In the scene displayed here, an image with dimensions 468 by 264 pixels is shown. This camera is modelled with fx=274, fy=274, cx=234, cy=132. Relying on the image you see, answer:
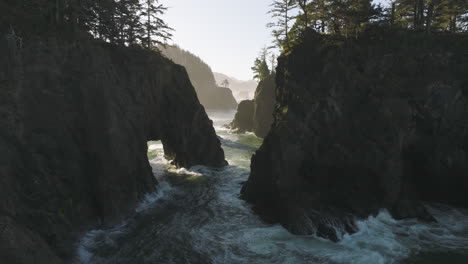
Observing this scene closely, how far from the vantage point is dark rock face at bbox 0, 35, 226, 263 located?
46.6ft

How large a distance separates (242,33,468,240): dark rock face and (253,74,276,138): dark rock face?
4229 centimetres

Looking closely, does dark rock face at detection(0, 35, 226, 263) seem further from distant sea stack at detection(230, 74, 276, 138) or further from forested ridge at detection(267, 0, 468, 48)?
distant sea stack at detection(230, 74, 276, 138)

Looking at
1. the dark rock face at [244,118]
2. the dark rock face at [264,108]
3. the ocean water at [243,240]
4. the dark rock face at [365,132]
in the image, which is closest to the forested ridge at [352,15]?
the dark rock face at [365,132]

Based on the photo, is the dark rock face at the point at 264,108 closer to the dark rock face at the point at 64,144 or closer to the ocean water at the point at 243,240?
the dark rock face at the point at 64,144

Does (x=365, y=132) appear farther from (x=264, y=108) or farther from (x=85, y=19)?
(x=264, y=108)

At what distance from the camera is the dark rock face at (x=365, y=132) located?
2048 centimetres

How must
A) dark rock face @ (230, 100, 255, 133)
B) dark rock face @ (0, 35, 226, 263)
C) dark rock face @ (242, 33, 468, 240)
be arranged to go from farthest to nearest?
dark rock face @ (230, 100, 255, 133) → dark rock face @ (242, 33, 468, 240) → dark rock face @ (0, 35, 226, 263)

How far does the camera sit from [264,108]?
6725 cm

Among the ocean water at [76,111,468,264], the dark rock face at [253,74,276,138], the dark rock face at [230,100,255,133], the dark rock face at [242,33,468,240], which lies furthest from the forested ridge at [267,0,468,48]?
the dark rock face at [230,100,255,133]

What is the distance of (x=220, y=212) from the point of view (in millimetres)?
22531

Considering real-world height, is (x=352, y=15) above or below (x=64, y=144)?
above

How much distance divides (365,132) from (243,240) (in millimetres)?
12125

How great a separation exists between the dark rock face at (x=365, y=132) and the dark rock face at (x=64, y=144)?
11707 mm

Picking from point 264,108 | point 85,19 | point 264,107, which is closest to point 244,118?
point 264,108
